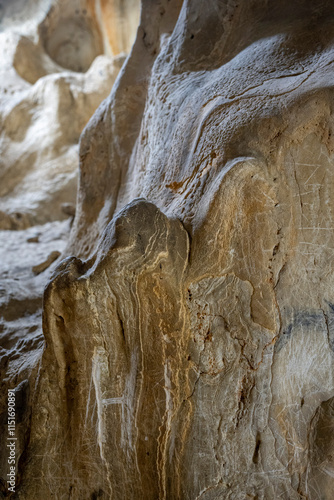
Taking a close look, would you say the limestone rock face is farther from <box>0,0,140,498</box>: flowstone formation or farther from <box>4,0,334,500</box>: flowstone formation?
<box>4,0,334,500</box>: flowstone formation

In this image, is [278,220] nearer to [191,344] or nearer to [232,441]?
[191,344]

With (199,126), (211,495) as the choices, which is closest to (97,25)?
(199,126)

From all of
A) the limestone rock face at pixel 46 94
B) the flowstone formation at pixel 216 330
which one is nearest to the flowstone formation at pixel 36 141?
the limestone rock face at pixel 46 94

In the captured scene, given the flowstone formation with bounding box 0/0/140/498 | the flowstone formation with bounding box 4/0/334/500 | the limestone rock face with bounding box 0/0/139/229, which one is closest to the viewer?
the flowstone formation with bounding box 4/0/334/500

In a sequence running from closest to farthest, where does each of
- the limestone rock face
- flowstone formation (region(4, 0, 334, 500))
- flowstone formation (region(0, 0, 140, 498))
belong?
flowstone formation (region(4, 0, 334, 500)), flowstone formation (region(0, 0, 140, 498)), the limestone rock face

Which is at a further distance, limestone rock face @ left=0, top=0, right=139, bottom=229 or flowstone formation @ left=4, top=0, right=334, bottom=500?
limestone rock face @ left=0, top=0, right=139, bottom=229

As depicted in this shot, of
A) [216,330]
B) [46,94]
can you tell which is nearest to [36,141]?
[46,94]

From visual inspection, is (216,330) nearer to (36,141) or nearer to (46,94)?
(36,141)

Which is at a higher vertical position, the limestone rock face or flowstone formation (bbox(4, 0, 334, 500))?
the limestone rock face

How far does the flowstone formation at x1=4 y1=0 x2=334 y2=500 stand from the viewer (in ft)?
6.51

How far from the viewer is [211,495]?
2.04m

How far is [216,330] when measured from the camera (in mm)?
2029

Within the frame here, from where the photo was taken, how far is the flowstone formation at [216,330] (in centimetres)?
198

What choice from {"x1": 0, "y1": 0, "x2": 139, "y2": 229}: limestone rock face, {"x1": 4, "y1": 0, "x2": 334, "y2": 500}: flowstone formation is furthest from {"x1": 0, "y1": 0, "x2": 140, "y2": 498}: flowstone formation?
{"x1": 4, "y1": 0, "x2": 334, "y2": 500}: flowstone formation
